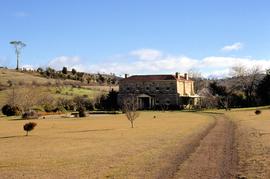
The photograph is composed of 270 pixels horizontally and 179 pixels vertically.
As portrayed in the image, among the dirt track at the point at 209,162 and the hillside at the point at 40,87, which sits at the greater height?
the hillside at the point at 40,87

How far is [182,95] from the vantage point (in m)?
113

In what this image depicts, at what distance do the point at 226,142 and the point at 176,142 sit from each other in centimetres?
Answer: 324

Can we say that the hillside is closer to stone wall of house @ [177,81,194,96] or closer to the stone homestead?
the stone homestead

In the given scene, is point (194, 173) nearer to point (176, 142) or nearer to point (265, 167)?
point (265, 167)

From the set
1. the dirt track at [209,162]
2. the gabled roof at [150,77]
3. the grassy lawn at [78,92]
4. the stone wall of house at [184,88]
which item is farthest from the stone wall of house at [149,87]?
the dirt track at [209,162]

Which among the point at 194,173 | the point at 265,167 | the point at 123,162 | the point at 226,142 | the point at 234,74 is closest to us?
the point at 194,173

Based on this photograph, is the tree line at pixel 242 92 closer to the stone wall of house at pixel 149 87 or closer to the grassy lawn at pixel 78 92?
the stone wall of house at pixel 149 87

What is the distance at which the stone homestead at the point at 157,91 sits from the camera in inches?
4412

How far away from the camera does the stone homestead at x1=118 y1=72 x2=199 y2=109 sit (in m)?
112

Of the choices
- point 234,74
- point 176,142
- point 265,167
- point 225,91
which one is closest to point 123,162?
point 265,167

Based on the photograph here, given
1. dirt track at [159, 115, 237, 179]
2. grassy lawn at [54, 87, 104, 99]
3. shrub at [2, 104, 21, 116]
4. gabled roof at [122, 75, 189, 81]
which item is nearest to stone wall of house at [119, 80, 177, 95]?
gabled roof at [122, 75, 189, 81]

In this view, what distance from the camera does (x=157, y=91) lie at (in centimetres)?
11450

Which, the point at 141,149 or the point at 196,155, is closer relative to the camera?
the point at 196,155

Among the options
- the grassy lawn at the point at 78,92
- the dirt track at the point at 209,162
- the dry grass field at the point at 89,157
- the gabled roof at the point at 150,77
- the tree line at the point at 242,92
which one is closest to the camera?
the dirt track at the point at 209,162
